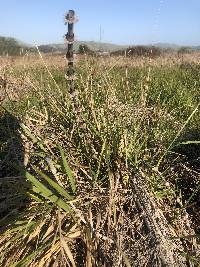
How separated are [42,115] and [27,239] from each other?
1.43 metres

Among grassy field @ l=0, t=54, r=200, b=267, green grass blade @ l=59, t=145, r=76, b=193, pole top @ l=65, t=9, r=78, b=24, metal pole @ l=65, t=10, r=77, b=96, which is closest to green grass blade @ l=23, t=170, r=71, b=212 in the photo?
grassy field @ l=0, t=54, r=200, b=267

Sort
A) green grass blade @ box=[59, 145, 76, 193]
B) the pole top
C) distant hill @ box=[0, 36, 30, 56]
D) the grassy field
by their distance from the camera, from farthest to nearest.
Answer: distant hill @ box=[0, 36, 30, 56] < the pole top < green grass blade @ box=[59, 145, 76, 193] < the grassy field

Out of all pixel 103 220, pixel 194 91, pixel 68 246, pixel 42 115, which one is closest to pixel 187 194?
pixel 103 220

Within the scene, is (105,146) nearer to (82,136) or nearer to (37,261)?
(82,136)

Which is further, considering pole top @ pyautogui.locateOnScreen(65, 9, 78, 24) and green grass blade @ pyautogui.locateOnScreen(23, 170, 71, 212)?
pole top @ pyautogui.locateOnScreen(65, 9, 78, 24)

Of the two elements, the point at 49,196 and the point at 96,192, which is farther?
the point at 96,192

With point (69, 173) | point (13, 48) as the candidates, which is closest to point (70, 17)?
point (69, 173)

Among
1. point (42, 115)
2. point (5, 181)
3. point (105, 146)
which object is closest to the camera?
point (105, 146)

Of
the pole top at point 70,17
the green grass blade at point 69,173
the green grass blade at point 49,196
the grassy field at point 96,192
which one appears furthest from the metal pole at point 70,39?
the green grass blade at point 49,196

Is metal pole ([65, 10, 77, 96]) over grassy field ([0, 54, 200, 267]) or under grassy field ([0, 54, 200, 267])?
over

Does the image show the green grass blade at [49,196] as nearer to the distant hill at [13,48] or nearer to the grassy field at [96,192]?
the grassy field at [96,192]

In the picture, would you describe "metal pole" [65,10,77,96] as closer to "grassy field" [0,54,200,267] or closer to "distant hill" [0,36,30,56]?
"grassy field" [0,54,200,267]

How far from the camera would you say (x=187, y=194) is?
106 inches

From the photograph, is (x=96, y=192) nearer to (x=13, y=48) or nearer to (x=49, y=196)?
(x=49, y=196)
